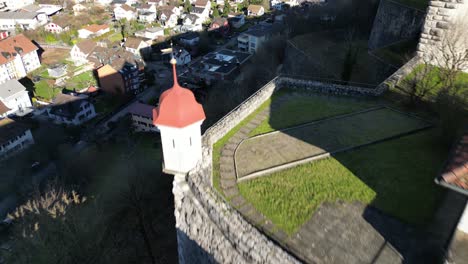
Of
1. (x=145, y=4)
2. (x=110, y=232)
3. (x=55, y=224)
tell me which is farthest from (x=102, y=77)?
(x=145, y=4)

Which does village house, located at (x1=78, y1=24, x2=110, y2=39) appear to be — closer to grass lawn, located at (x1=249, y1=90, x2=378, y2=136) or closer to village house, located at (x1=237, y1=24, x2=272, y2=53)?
village house, located at (x1=237, y1=24, x2=272, y2=53)

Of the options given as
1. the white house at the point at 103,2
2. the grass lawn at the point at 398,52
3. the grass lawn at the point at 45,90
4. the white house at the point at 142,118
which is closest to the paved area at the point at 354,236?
the grass lawn at the point at 398,52

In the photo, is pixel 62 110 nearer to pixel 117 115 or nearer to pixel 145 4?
pixel 117 115

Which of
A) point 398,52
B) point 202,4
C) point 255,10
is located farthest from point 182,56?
point 398,52

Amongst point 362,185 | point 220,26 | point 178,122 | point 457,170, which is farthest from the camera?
point 220,26

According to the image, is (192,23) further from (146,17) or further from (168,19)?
(146,17)

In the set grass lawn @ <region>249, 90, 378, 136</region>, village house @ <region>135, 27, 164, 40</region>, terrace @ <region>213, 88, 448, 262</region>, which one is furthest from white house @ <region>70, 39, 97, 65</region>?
grass lawn @ <region>249, 90, 378, 136</region>
